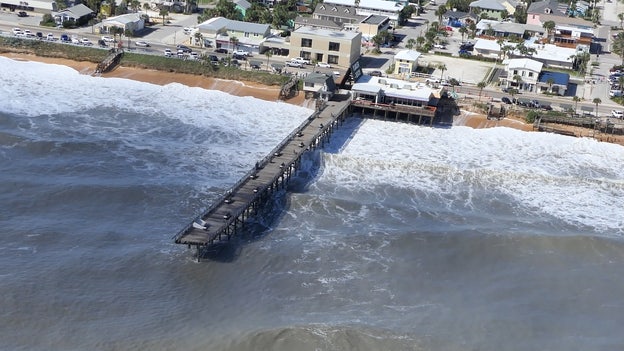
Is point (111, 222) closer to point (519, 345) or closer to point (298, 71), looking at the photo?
point (519, 345)

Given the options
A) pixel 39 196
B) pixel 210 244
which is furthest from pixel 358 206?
pixel 39 196

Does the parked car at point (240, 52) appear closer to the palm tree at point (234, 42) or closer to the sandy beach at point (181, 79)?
the palm tree at point (234, 42)

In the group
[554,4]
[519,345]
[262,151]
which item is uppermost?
[554,4]

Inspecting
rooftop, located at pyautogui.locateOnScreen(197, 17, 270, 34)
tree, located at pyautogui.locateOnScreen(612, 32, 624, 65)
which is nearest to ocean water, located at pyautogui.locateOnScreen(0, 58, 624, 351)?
rooftop, located at pyautogui.locateOnScreen(197, 17, 270, 34)

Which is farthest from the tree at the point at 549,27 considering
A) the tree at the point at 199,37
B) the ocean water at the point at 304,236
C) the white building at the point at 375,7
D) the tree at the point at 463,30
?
the tree at the point at 199,37

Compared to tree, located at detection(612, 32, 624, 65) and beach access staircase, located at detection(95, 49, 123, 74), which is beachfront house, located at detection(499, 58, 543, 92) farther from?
beach access staircase, located at detection(95, 49, 123, 74)

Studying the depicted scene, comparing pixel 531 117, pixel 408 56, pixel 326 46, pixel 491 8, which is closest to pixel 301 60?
pixel 326 46

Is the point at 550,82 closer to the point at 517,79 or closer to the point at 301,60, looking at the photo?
the point at 517,79
